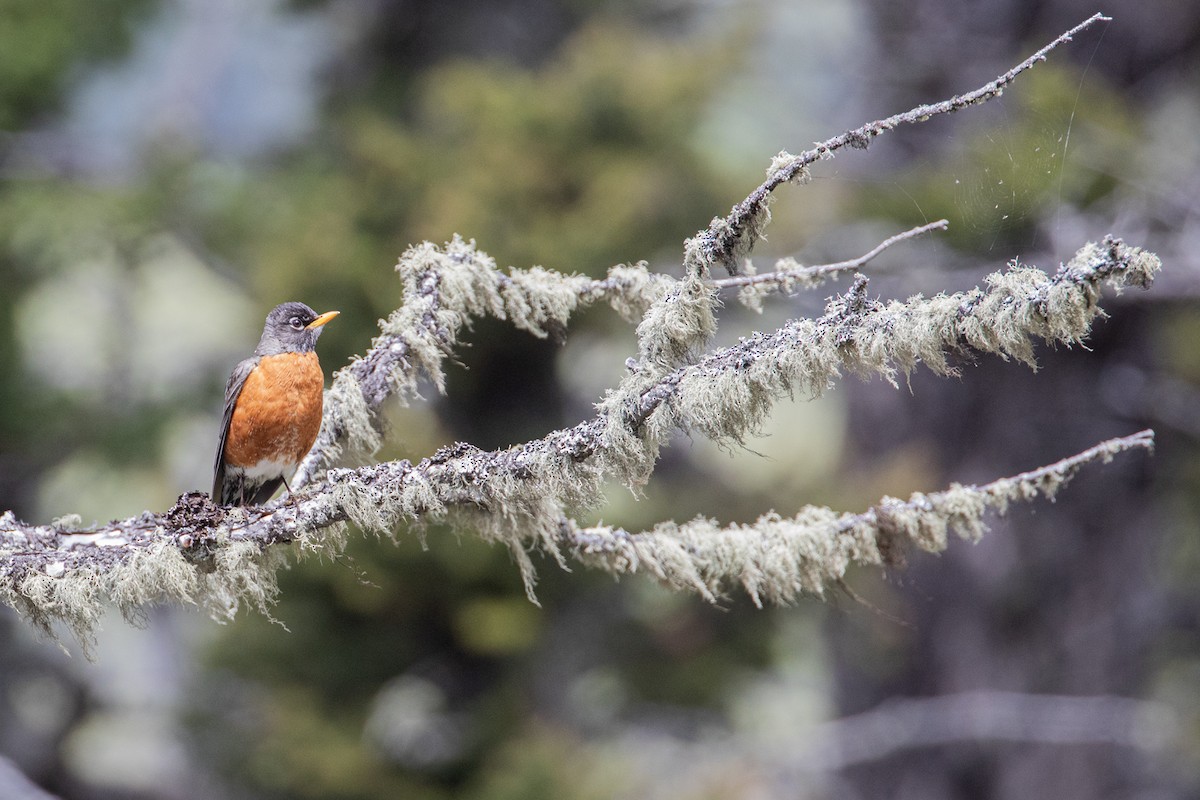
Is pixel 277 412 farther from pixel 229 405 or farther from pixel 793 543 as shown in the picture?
pixel 793 543

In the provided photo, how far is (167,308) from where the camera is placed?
42.2ft

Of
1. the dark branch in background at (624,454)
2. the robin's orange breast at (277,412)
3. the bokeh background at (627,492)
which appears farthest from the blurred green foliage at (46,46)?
the dark branch in background at (624,454)

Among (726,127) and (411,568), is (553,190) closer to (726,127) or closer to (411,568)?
(411,568)

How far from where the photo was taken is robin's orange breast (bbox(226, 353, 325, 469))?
12.3ft

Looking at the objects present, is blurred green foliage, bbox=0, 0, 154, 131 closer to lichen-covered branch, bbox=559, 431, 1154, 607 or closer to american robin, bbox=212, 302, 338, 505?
american robin, bbox=212, 302, 338, 505

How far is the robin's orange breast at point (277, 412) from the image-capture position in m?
3.74

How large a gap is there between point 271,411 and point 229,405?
0.29 meters

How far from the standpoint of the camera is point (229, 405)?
402cm

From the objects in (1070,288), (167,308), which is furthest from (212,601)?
(167,308)

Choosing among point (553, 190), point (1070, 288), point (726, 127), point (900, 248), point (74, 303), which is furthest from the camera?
point (726, 127)

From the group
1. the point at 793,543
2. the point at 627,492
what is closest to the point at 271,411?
the point at 793,543

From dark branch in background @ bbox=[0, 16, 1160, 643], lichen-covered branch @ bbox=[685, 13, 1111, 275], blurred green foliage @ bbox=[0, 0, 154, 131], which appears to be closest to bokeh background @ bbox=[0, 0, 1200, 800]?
blurred green foliage @ bbox=[0, 0, 154, 131]

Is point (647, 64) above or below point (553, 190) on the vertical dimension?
above

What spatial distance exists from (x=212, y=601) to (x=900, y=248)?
353 cm
